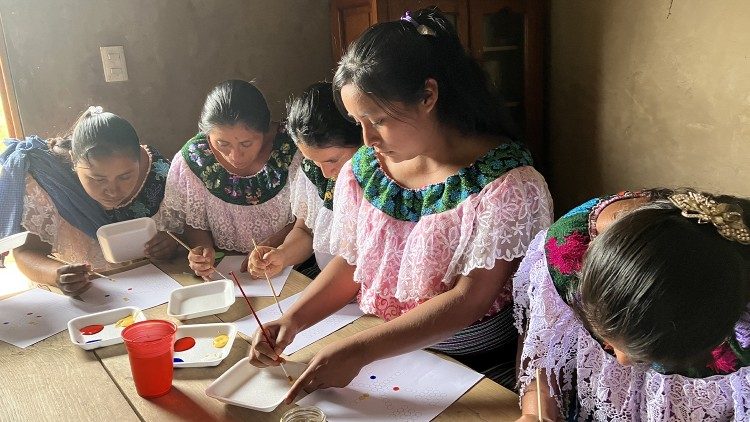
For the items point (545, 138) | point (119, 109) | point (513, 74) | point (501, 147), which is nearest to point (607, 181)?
point (545, 138)

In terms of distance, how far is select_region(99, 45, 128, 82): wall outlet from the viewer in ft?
7.84

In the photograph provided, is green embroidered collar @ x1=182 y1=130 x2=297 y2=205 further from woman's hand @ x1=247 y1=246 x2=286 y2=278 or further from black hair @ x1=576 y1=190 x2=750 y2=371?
black hair @ x1=576 y1=190 x2=750 y2=371

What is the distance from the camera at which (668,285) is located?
0.69 metres

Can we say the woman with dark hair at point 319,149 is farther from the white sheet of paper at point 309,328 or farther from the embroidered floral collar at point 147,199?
the embroidered floral collar at point 147,199

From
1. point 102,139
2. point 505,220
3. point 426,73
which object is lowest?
point 505,220

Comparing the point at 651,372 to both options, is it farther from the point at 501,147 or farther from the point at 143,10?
the point at 143,10

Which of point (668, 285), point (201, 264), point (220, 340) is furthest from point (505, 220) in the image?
point (201, 264)

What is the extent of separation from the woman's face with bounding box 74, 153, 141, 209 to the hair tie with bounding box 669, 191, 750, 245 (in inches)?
61.9

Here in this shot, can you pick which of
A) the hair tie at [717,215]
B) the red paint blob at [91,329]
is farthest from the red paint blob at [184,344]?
the hair tie at [717,215]

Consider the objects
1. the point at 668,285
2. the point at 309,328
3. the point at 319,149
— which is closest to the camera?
the point at 668,285

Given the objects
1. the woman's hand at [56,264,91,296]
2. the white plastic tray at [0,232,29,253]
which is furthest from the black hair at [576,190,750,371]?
the white plastic tray at [0,232,29,253]

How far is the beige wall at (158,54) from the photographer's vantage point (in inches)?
90.2

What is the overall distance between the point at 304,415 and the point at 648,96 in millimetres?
2099

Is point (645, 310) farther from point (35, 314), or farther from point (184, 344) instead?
point (35, 314)
